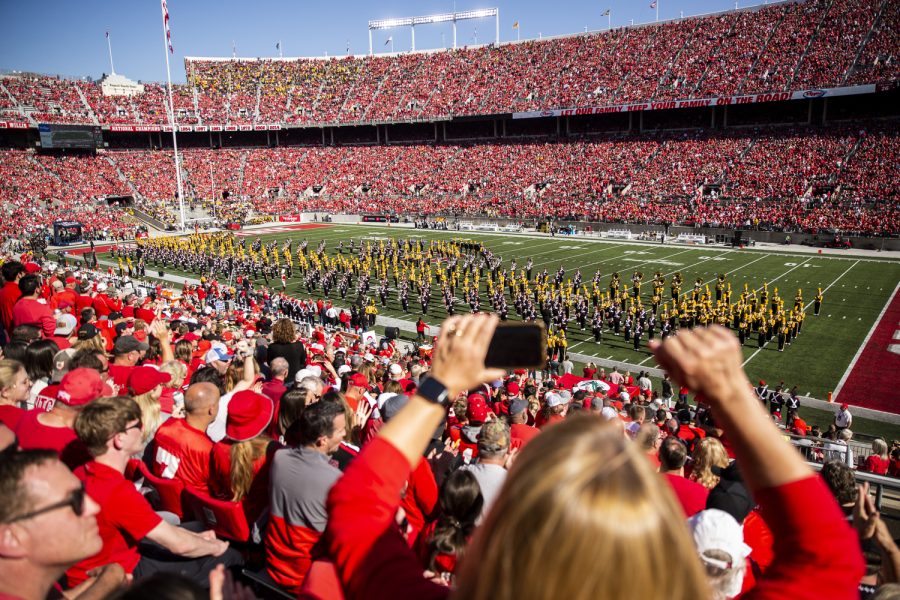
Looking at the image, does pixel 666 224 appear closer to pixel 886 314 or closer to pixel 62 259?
pixel 886 314

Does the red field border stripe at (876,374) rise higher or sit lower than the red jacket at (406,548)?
lower

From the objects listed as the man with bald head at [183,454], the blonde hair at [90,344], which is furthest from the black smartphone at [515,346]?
the blonde hair at [90,344]

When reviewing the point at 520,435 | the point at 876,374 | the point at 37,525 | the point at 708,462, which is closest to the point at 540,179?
the point at 876,374

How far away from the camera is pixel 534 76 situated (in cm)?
5700

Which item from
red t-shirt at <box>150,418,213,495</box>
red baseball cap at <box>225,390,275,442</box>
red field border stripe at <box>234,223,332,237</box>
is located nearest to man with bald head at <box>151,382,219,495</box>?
red t-shirt at <box>150,418,213,495</box>

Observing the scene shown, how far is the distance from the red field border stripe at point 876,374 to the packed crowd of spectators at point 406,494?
10183 millimetres

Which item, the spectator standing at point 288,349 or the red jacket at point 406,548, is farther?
the spectator standing at point 288,349

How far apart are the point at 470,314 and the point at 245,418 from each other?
225 centimetres

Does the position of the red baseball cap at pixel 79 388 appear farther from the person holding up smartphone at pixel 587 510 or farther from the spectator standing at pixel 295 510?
the person holding up smartphone at pixel 587 510

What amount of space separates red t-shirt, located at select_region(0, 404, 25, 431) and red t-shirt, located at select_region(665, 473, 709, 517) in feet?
12.9

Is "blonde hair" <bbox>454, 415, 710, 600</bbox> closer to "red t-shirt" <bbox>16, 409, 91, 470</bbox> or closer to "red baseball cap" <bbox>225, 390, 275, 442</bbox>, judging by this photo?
"red baseball cap" <bbox>225, 390, 275, 442</bbox>

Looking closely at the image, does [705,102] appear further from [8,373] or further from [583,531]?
[583,531]

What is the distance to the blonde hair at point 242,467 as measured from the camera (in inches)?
126

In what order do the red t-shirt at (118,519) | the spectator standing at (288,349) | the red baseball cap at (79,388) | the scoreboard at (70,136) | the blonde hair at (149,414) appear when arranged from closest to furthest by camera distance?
the red t-shirt at (118,519) < the red baseball cap at (79,388) < the blonde hair at (149,414) < the spectator standing at (288,349) < the scoreboard at (70,136)
